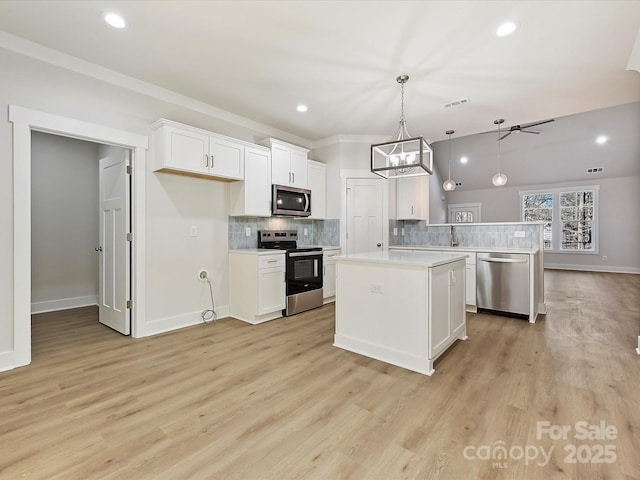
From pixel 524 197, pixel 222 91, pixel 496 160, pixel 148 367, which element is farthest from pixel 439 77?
pixel 524 197

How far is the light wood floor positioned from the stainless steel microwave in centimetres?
175

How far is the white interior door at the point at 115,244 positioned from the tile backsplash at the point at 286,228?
4.04 ft

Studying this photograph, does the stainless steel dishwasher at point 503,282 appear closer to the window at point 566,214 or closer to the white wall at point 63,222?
the white wall at point 63,222

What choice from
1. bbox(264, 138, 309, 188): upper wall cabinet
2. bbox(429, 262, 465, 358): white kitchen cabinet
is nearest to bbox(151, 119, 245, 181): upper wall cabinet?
bbox(264, 138, 309, 188): upper wall cabinet

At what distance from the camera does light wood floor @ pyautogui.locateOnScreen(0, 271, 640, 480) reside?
151 cm

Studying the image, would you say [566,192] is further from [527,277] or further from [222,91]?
[222,91]

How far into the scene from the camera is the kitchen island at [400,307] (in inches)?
98.2

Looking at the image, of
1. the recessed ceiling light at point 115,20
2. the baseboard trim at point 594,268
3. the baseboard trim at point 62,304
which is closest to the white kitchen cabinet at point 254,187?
the recessed ceiling light at point 115,20

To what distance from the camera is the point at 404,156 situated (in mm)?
2742

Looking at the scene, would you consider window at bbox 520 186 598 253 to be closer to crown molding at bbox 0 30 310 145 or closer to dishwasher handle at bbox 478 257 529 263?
dishwasher handle at bbox 478 257 529 263

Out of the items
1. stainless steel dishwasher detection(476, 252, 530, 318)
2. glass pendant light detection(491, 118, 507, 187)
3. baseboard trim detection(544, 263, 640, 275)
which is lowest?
baseboard trim detection(544, 263, 640, 275)

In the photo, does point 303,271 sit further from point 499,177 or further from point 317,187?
point 499,177

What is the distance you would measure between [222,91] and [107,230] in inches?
82.5

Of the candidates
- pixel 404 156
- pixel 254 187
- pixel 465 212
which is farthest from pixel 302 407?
pixel 465 212
